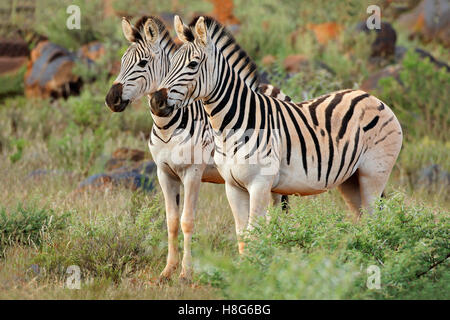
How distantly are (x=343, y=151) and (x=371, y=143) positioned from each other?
0.36 metres

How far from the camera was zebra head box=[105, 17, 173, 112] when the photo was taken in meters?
6.00

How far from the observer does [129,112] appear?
13.4m

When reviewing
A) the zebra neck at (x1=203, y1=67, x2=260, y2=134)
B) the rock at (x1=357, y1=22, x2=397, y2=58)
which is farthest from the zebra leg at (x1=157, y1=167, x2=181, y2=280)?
the rock at (x1=357, y1=22, x2=397, y2=58)

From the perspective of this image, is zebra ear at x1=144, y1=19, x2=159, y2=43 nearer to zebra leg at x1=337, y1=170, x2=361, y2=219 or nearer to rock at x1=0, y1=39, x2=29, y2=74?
zebra leg at x1=337, y1=170, x2=361, y2=219

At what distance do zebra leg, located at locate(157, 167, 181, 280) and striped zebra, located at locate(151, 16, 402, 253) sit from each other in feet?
2.14

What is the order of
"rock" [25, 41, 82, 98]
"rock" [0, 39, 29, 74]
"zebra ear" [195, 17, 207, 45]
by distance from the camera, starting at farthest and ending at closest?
"rock" [0, 39, 29, 74]
"rock" [25, 41, 82, 98]
"zebra ear" [195, 17, 207, 45]

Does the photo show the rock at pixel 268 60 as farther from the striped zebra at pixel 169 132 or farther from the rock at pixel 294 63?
the striped zebra at pixel 169 132

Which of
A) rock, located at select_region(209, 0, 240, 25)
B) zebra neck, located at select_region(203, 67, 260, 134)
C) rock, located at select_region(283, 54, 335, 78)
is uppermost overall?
rock, located at select_region(209, 0, 240, 25)

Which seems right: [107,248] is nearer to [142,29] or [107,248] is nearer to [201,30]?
[142,29]

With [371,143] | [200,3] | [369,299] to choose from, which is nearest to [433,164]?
[371,143]

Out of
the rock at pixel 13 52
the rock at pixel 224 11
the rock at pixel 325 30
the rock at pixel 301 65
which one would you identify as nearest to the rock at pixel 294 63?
the rock at pixel 301 65

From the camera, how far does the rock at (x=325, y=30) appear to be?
1844 centimetres

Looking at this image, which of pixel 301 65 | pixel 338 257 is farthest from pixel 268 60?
pixel 338 257

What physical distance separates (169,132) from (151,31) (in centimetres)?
94
